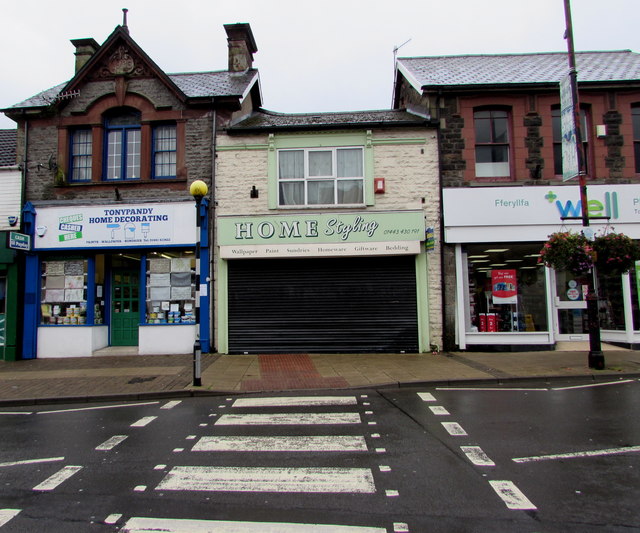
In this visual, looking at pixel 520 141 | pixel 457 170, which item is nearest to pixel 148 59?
pixel 457 170

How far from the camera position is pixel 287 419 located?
6.62 m

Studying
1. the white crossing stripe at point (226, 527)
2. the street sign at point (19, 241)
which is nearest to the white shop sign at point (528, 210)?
the white crossing stripe at point (226, 527)

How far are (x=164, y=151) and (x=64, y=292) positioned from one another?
5.28 m

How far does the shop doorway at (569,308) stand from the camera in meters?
13.2

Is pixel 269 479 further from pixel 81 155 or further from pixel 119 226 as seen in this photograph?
pixel 81 155

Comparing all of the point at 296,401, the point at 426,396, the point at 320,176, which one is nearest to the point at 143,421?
the point at 296,401

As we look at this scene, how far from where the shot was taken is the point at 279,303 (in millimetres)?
13523

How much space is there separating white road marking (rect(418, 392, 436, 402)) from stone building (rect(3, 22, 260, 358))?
7.30 metres

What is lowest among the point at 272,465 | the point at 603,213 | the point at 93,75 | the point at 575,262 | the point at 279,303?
the point at 272,465

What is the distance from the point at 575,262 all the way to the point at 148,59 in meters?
13.4

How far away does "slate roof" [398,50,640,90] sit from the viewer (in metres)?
13.7

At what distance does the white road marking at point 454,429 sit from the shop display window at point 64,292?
11588 millimetres

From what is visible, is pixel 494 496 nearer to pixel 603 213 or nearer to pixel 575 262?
pixel 575 262

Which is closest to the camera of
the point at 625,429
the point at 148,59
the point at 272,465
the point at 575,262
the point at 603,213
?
the point at 272,465
